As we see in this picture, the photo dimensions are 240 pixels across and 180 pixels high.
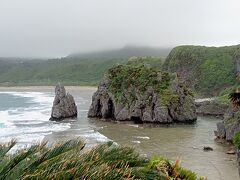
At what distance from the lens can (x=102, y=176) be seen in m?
13.0

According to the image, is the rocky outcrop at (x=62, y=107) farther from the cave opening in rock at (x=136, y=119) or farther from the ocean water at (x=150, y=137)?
the cave opening in rock at (x=136, y=119)

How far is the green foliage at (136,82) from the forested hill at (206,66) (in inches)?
2181

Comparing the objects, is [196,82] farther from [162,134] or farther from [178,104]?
[162,134]

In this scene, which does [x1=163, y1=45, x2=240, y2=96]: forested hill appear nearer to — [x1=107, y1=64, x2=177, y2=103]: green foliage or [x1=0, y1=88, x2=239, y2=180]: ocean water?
[x1=107, y1=64, x2=177, y2=103]: green foliage

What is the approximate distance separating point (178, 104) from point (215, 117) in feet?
44.2

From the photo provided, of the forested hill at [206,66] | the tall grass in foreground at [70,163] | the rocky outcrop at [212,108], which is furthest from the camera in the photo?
the forested hill at [206,66]

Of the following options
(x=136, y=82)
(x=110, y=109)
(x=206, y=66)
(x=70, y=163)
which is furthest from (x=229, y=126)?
(x=206, y=66)

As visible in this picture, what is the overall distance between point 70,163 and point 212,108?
267 ft

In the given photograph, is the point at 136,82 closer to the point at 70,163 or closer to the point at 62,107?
the point at 62,107

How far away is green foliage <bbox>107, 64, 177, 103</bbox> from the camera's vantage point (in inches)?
3118

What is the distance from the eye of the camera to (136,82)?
82.4 metres

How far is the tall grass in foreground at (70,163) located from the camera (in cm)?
1234

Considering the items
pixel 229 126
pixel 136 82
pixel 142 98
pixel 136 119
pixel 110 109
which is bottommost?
pixel 136 119

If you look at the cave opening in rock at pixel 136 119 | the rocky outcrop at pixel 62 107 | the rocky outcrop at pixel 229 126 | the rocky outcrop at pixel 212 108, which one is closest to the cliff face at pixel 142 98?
the cave opening in rock at pixel 136 119
